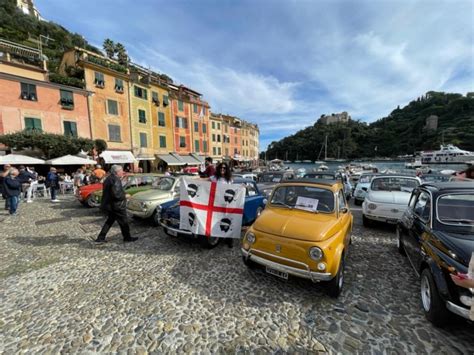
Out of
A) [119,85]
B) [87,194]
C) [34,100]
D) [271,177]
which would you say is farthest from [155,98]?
[271,177]

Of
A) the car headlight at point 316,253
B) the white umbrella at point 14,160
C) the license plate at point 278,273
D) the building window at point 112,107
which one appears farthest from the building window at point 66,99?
the car headlight at point 316,253

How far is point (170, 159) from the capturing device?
1097 inches

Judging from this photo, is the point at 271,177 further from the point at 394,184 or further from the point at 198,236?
the point at 198,236

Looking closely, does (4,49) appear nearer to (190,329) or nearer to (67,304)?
(67,304)

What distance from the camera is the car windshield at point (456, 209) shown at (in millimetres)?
2953

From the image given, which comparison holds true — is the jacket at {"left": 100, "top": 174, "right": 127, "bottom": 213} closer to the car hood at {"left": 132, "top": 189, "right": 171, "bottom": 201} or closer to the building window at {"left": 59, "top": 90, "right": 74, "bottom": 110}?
the car hood at {"left": 132, "top": 189, "right": 171, "bottom": 201}

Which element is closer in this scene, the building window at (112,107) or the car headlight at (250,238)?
the car headlight at (250,238)

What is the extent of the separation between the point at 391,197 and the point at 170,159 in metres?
25.9

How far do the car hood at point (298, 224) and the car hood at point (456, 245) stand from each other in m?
1.25

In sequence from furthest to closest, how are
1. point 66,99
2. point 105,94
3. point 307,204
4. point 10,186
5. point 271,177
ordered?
point 105,94
point 66,99
point 271,177
point 10,186
point 307,204

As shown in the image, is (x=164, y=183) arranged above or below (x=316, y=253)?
above

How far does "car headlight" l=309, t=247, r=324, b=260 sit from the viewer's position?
9.61 ft

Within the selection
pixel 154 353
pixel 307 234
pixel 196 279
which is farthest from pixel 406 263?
pixel 154 353

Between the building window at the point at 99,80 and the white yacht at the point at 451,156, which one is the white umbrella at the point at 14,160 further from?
the white yacht at the point at 451,156
